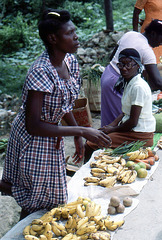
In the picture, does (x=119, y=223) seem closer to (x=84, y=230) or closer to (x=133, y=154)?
(x=84, y=230)

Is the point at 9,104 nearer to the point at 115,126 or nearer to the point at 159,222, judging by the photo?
the point at 115,126

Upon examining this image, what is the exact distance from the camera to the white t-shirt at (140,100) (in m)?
3.83

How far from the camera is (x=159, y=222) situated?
295 cm

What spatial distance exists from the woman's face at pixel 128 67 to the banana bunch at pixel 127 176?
1157mm

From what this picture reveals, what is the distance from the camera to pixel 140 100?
3812 mm

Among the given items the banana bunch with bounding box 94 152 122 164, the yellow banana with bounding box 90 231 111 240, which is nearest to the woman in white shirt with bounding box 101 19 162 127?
the banana bunch with bounding box 94 152 122 164

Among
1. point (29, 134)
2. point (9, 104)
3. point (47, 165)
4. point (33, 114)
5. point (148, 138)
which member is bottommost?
point (9, 104)

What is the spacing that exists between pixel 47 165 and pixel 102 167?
48.1 inches

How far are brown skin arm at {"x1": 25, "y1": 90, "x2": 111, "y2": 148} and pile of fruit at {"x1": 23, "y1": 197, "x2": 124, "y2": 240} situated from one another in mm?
720

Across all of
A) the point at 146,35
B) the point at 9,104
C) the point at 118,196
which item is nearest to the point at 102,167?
the point at 118,196

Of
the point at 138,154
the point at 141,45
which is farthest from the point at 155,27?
the point at 138,154

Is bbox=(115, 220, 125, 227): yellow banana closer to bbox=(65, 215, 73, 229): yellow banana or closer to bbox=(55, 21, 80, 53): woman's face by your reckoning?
bbox=(65, 215, 73, 229): yellow banana

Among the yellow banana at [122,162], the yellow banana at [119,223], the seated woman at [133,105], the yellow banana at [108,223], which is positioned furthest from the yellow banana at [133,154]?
the yellow banana at [108,223]

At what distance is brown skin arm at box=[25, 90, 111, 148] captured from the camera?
2373 mm
